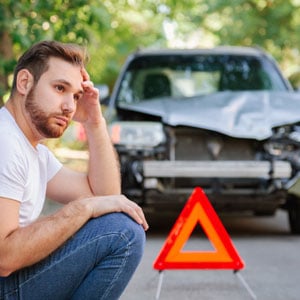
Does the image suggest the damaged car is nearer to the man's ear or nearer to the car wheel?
the car wheel

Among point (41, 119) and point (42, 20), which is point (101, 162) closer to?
point (41, 119)

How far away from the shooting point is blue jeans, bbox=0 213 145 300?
2967 millimetres

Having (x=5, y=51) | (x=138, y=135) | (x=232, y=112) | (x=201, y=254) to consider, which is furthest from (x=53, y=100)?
(x=5, y=51)

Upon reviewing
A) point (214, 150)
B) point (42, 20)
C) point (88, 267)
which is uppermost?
point (42, 20)

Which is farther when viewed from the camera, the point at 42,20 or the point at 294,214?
the point at 42,20

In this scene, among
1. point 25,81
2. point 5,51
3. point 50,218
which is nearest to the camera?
point 50,218

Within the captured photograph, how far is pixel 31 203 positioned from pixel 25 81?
0.48 meters

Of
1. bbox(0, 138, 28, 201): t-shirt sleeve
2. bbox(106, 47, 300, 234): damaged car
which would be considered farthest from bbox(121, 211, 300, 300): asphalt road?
bbox(0, 138, 28, 201): t-shirt sleeve

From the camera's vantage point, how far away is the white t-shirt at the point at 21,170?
2846 millimetres

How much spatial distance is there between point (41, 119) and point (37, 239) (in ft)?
1.61

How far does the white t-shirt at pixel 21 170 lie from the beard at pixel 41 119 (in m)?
0.07

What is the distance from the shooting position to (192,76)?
8953mm

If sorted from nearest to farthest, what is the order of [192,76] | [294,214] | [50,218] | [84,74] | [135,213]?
1. [50,218]
2. [135,213]
3. [84,74]
4. [294,214]
5. [192,76]

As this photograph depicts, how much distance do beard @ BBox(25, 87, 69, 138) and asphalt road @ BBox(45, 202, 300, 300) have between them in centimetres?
220
